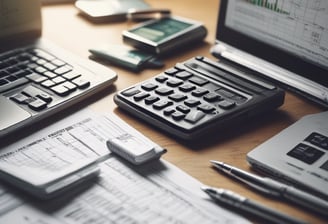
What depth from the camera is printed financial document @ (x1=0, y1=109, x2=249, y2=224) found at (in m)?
0.59

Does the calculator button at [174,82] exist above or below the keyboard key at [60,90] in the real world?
above

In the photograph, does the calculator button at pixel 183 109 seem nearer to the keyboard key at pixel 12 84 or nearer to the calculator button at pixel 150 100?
the calculator button at pixel 150 100

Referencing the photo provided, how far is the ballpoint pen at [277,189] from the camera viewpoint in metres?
0.60

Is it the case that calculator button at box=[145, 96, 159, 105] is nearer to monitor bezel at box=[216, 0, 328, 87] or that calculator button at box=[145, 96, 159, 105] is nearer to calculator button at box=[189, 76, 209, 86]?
calculator button at box=[189, 76, 209, 86]

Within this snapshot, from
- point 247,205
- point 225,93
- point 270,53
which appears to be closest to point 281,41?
point 270,53

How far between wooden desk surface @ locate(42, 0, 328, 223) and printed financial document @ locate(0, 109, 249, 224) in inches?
1.3

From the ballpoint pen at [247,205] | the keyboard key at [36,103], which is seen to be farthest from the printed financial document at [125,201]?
the keyboard key at [36,103]

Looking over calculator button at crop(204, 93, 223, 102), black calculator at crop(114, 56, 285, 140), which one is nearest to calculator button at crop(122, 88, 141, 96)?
black calculator at crop(114, 56, 285, 140)

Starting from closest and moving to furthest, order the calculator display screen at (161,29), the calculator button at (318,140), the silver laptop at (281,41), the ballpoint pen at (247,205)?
the ballpoint pen at (247,205) → the calculator button at (318,140) → the silver laptop at (281,41) → the calculator display screen at (161,29)

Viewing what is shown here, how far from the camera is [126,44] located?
3.28 feet

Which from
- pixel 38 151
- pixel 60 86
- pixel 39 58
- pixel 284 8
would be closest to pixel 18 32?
pixel 39 58

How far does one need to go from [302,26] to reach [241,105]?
0.17 metres

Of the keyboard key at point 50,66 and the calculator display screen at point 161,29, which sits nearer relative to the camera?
the keyboard key at point 50,66

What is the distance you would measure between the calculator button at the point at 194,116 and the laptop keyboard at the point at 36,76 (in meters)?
0.18
